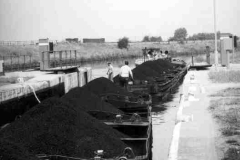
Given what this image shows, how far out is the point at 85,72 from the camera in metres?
22.6

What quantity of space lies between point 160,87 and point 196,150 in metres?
10.2

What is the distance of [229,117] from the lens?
11.9 meters

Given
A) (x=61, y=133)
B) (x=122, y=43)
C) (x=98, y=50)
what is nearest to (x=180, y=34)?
(x=122, y=43)

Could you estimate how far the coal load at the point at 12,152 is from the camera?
531cm

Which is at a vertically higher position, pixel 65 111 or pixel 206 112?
pixel 65 111

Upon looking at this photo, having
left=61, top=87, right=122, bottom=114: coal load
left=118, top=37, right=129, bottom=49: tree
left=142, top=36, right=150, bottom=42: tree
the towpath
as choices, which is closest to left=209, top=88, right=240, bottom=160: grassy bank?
the towpath

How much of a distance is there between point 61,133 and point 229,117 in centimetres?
657

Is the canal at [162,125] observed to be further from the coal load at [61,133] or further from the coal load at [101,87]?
the coal load at [61,133]

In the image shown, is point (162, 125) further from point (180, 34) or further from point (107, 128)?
point (180, 34)

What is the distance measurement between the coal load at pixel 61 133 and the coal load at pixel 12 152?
22.0 inches

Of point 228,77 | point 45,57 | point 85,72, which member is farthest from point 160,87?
point 45,57

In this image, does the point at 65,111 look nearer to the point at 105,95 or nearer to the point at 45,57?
the point at 105,95

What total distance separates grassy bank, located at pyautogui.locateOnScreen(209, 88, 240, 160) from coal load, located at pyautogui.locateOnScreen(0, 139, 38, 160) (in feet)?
13.8

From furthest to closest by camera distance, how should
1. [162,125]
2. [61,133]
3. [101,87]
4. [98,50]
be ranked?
[98,50] < [162,125] < [101,87] < [61,133]
